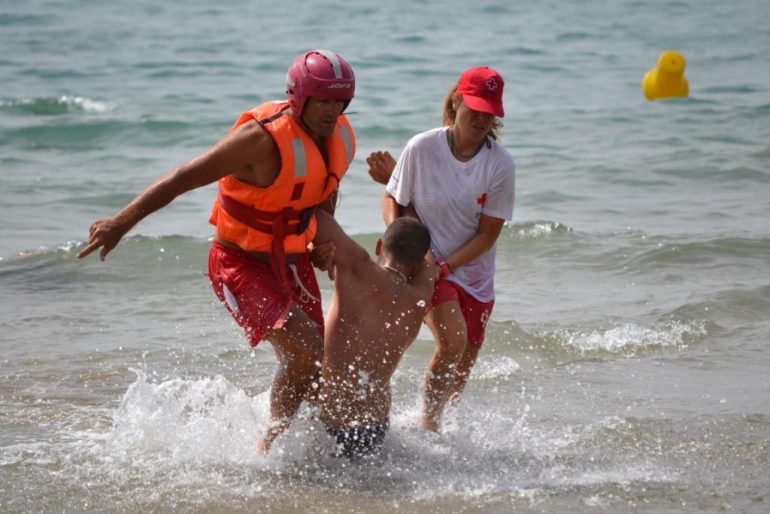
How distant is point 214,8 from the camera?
31.1 metres

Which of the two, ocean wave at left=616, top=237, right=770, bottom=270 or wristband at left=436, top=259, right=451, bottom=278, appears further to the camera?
ocean wave at left=616, top=237, right=770, bottom=270

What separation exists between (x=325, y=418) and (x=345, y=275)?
671 mm

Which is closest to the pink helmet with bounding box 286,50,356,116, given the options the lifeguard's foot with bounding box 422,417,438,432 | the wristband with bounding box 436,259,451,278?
the wristband with bounding box 436,259,451,278

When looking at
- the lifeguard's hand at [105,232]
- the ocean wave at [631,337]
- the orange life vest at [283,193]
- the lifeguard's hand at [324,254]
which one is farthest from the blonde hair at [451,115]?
the ocean wave at [631,337]

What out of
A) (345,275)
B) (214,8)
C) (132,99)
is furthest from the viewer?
(214,8)

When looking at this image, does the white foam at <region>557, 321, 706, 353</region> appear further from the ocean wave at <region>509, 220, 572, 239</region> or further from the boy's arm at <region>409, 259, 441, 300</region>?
the ocean wave at <region>509, 220, 572, 239</region>

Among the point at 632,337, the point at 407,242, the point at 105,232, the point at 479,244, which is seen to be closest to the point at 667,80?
the point at 632,337

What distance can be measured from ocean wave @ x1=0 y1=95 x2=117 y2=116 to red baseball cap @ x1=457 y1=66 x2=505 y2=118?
13902 millimetres

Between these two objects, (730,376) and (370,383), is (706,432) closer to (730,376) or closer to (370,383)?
(730,376)

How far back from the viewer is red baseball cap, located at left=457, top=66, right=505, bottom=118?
5.39 meters

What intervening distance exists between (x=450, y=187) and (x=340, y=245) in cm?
72

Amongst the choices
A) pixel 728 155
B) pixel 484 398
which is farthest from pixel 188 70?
pixel 484 398

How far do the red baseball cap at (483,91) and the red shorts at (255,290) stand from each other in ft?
3.38

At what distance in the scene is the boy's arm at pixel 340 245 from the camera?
16.6 feet
